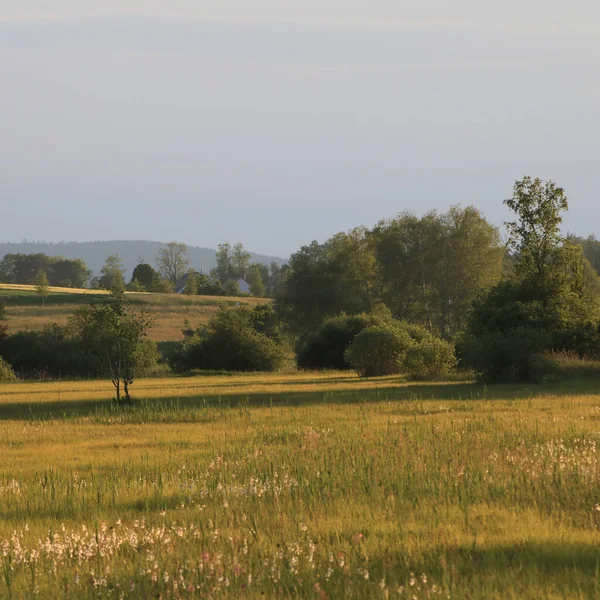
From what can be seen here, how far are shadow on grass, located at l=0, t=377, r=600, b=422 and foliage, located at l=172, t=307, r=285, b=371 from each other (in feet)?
113

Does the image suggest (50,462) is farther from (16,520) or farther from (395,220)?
(395,220)

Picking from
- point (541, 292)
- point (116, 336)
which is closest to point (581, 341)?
point (541, 292)

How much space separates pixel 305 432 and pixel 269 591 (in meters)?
12.7

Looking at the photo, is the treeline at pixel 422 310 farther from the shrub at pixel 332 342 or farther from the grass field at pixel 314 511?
the grass field at pixel 314 511

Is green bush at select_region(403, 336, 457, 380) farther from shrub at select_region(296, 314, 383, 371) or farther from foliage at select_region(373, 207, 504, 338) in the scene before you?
foliage at select_region(373, 207, 504, 338)

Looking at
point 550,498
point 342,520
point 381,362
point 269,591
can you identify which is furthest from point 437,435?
point 381,362

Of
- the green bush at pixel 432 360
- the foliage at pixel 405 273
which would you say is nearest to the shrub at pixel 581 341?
the green bush at pixel 432 360

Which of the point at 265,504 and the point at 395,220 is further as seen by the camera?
the point at 395,220

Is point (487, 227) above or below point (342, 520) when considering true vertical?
above

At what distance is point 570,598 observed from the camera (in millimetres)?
6652

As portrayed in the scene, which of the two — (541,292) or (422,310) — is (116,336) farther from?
(422,310)

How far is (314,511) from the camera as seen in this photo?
34.2 feet

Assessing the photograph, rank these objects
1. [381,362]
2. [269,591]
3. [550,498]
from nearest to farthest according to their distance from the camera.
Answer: [269,591], [550,498], [381,362]

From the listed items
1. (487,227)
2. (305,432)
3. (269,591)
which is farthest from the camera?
(487,227)
